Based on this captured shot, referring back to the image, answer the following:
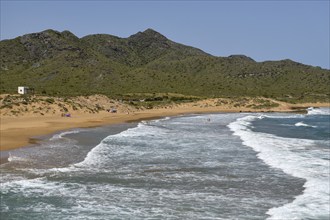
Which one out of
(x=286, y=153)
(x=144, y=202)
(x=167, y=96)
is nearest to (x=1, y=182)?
(x=144, y=202)

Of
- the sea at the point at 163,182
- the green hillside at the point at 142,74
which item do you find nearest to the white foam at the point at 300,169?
the sea at the point at 163,182

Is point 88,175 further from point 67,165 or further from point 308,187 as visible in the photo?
point 308,187

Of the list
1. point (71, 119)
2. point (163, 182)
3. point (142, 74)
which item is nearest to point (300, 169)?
point (163, 182)

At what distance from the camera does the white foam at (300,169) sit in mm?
13008

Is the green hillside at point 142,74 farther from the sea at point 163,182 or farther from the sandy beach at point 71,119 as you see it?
the sea at point 163,182

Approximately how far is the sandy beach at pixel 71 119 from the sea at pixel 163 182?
131 inches

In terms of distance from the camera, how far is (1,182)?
15.5 metres

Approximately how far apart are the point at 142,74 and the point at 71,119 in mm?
70139

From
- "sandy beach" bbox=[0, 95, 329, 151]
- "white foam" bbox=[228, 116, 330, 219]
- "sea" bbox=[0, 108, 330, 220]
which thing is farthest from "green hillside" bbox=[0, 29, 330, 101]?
"sea" bbox=[0, 108, 330, 220]

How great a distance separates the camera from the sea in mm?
12742

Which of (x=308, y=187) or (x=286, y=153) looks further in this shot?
(x=286, y=153)

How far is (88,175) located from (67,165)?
7.85 feet

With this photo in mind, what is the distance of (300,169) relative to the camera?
65.6 ft

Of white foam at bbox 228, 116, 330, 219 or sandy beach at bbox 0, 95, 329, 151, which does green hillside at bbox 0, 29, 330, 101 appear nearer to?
sandy beach at bbox 0, 95, 329, 151
